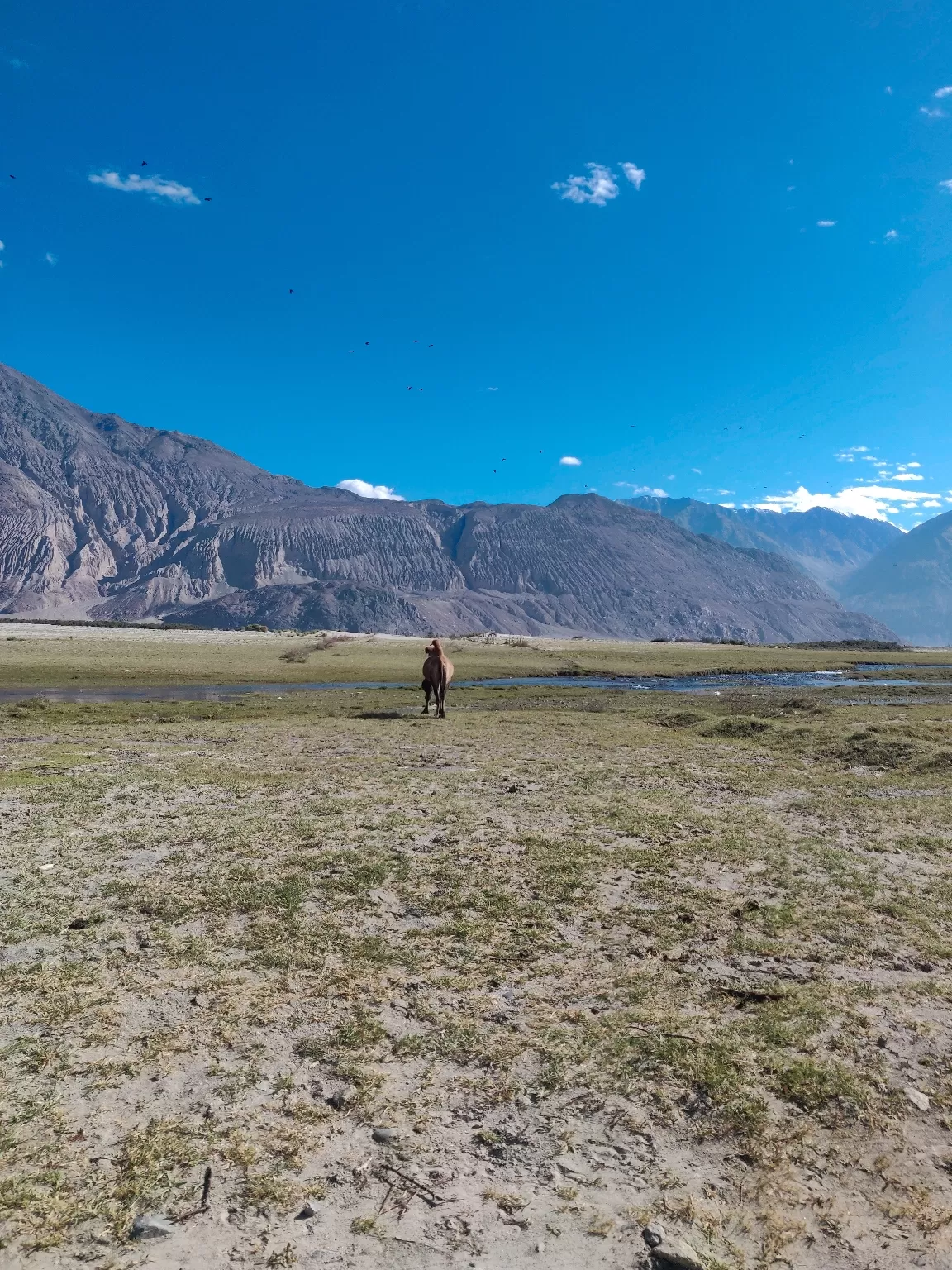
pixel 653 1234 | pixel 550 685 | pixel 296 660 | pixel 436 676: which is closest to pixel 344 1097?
pixel 653 1234

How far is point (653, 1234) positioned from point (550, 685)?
4510 cm

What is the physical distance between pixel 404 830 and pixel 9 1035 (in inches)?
245

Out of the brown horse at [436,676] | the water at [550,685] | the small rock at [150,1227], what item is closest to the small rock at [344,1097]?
the small rock at [150,1227]

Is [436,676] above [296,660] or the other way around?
above

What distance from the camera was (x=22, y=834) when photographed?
10.6m

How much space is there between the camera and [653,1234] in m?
3.86

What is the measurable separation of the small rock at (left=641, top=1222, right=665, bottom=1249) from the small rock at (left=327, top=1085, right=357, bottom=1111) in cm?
209

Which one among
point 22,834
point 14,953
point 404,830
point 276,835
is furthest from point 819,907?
point 22,834

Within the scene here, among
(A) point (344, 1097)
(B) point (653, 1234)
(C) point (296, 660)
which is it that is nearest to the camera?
(B) point (653, 1234)

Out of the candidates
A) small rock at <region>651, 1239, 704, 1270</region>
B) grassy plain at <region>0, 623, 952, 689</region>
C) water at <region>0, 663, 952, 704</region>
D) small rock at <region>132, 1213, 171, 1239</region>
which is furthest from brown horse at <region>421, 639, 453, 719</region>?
small rock at <region>651, 1239, 704, 1270</region>

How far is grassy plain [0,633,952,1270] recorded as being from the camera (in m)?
3.96

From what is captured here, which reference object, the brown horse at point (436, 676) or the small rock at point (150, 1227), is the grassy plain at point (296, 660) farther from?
the small rock at point (150, 1227)

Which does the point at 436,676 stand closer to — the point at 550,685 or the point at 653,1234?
the point at 550,685

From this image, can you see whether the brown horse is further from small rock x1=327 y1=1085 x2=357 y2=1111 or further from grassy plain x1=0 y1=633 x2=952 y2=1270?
small rock x1=327 y1=1085 x2=357 y2=1111
